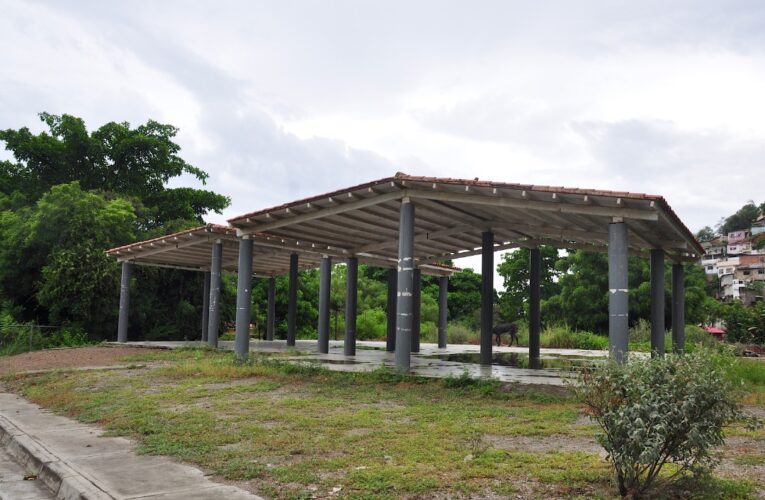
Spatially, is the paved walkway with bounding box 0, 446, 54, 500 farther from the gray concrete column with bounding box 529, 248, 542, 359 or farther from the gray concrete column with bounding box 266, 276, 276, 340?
the gray concrete column with bounding box 266, 276, 276, 340

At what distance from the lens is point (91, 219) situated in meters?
24.5

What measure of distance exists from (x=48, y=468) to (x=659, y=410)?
5279mm

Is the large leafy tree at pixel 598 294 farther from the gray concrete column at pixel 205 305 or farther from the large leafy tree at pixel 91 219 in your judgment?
the large leafy tree at pixel 91 219

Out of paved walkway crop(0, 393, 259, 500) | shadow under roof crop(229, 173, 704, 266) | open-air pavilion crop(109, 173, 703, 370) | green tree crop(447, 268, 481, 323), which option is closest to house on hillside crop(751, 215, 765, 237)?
green tree crop(447, 268, 481, 323)

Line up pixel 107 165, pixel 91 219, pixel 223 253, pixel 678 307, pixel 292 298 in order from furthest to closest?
pixel 107 165 < pixel 91 219 < pixel 223 253 < pixel 292 298 < pixel 678 307

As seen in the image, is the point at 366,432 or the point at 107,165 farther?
the point at 107,165

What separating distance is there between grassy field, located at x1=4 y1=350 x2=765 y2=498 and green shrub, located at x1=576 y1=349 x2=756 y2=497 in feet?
1.29

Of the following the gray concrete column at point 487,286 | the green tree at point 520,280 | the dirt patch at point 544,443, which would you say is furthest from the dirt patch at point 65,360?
the green tree at point 520,280

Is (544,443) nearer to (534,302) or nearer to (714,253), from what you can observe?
(534,302)

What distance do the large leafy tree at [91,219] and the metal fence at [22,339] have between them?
139 centimetres

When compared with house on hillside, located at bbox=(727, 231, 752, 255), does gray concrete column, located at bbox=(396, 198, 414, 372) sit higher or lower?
lower

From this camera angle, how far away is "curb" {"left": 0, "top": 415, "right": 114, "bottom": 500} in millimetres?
4816

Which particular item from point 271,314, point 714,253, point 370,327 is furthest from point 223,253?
point 714,253

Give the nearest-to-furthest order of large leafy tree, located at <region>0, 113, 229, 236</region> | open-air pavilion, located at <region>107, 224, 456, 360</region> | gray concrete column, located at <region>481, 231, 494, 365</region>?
gray concrete column, located at <region>481, 231, 494, 365</region> < open-air pavilion, located at <region>107, 224, 456, 360</region> < large leafy tree, located at <region>0, 113, 229, 236</region>
